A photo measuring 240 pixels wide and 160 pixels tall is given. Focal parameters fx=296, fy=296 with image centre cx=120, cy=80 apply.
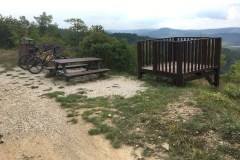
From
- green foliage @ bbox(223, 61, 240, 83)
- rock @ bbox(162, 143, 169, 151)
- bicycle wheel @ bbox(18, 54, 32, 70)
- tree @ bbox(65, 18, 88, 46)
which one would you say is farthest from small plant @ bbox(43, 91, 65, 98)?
tree @ bbox(65, 18, 88, 46)

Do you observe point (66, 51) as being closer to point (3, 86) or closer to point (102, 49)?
point (102, 49)

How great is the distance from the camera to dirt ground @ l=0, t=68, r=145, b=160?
14.8 ft

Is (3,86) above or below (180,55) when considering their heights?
below

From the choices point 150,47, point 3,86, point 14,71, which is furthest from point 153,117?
point 14,71

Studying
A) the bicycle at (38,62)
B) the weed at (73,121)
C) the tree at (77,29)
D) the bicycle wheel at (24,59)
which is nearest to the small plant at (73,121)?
the weed at (73,121)

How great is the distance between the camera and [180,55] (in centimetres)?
822

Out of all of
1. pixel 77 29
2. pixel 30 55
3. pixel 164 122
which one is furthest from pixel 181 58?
pixel 77 29

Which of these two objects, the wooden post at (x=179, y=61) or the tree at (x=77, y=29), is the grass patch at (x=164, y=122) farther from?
the tree at (x=77, y=29)

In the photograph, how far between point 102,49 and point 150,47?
257cm

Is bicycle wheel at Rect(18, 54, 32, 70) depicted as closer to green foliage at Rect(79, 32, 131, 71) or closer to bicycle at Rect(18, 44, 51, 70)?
bicycle at Rect(18, 44, 51, 70)

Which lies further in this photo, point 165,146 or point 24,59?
point 24,59

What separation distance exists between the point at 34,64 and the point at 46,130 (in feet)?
20.8

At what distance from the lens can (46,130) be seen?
5359mm

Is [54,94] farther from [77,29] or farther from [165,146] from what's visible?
[77,29]
